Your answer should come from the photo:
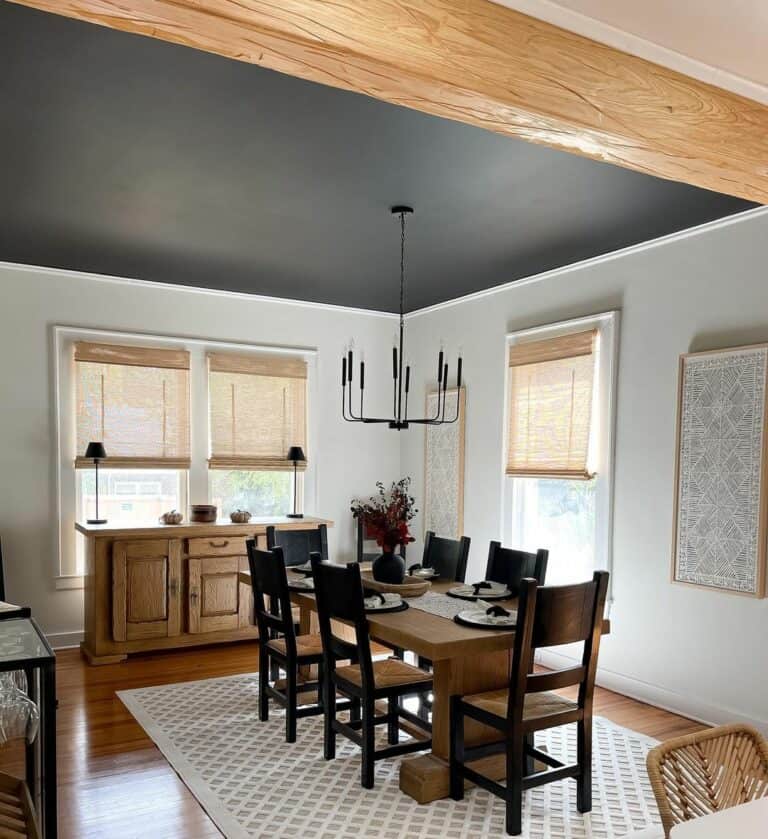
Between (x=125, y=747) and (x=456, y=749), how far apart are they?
1676mm

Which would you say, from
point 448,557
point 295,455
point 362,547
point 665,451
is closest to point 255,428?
point 295,455

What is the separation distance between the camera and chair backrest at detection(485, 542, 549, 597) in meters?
3.79

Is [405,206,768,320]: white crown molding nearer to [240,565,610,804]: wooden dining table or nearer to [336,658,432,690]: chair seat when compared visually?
[240,565,610,804]: wooden dining table

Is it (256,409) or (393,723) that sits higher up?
(256,409)

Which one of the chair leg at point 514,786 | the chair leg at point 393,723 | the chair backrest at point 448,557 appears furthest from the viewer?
the chair backrest at point 448,557

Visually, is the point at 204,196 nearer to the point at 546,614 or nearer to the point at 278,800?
the point at 546,614

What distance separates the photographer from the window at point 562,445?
15.6 feet

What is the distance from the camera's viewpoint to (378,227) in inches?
166

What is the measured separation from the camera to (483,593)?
12.2ft

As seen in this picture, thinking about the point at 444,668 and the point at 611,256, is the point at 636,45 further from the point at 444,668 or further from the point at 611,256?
the point at 611,256

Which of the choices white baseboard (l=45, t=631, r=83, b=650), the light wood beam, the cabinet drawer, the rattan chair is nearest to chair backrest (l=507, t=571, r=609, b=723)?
the rattan chair

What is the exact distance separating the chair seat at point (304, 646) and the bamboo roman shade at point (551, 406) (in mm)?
2027

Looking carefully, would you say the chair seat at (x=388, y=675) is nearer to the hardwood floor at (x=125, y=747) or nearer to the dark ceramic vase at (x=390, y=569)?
the dark ceramic vase at (x=390, y=569)

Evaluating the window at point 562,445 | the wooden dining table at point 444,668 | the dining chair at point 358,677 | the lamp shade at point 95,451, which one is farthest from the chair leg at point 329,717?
the lamp shade at point 95,451
